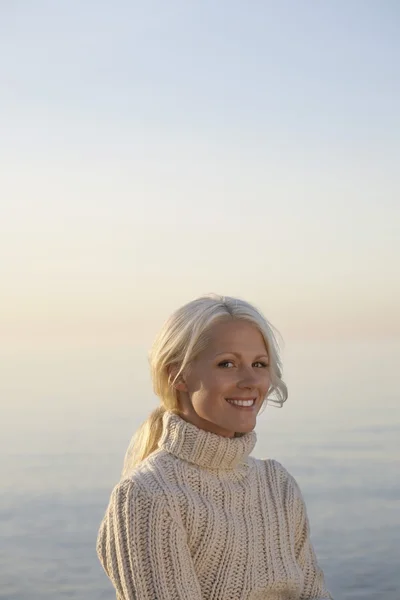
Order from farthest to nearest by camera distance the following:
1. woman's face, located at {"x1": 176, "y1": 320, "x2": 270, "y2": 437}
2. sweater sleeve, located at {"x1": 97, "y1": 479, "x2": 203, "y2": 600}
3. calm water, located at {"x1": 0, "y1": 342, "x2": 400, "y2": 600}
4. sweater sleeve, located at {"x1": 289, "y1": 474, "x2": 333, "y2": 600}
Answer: calm water, located at {"x1": 0, "y1": 342, "x2": 400, "y2": 600}
sweater sleeve, located at {"x1": 289, "y1": 474, "x2": 333, "y2": 600}
woman's face, located at {"x1": 176, "y1": 320, "x2": 270, "y2": 437}
sweater sleeve, located at {"x1": 97, "y1": 479, "x2": 203, "y2": 600}

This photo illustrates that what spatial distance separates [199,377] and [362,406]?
58.2 ft

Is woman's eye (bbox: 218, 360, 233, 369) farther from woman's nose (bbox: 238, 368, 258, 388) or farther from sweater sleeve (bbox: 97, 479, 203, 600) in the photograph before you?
sweater sleeve (bbox: 97, 479, 203, 600)

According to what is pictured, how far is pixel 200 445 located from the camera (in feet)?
8.70

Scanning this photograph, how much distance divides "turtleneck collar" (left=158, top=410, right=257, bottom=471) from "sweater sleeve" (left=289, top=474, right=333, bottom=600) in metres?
0.32

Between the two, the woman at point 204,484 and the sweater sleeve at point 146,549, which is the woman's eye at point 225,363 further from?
the sweater sleeve at point 146,549

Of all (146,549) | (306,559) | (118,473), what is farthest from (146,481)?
(118,473)

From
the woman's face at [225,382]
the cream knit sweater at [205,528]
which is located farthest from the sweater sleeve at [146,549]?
the woman's face at [225,382]

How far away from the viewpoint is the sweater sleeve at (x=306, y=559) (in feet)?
9.36

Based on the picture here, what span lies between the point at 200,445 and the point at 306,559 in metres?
0.51

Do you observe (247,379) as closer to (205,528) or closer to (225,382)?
(225,382)

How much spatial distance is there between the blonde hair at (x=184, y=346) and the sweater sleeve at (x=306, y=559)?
1.07 ft

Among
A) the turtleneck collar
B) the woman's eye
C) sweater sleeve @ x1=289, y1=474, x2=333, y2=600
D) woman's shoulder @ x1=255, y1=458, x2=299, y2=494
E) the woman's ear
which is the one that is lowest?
sweater sleeve @ x1=289, y1=474, x2=333, y2=600

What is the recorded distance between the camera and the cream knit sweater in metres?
2.51

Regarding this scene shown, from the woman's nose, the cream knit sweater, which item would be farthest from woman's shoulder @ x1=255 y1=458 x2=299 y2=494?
the woman's nose
